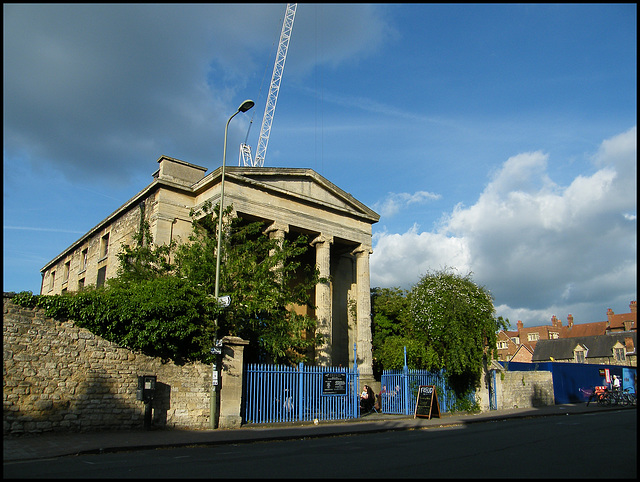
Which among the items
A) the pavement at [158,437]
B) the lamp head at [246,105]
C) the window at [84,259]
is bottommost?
the pavement at [158,437]

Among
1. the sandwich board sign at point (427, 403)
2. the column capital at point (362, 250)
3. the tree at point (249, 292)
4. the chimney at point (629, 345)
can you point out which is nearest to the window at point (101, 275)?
the tree at point (249, 292)

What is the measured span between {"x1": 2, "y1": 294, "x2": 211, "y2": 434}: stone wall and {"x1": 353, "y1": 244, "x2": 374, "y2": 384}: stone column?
11.5 meters

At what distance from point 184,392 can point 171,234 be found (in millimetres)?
10852

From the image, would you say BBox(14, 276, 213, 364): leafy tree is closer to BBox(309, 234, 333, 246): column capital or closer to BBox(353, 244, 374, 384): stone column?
BBox(353, 244, 374, 384): stone column

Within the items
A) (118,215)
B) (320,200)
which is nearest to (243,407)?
(320,200)

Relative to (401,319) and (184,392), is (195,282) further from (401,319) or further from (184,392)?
(401,319)

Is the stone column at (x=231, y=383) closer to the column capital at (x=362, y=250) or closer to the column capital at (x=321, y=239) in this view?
the column capital at (x=321, y=239)

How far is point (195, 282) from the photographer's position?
63.0 feet

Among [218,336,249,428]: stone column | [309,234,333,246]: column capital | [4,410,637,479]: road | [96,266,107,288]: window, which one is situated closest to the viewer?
[4,410,637,479]: road

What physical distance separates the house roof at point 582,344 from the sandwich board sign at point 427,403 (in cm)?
4856

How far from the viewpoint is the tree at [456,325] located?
82.7 feet

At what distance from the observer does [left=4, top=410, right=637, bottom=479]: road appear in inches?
312

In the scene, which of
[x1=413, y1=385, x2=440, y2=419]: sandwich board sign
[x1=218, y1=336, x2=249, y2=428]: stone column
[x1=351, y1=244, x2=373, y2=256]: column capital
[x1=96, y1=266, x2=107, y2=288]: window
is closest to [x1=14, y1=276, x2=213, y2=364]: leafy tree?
[x1=218, y1=336, x2=249, y2=428]: stone column

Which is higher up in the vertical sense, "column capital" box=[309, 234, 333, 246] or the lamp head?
the lamp head
